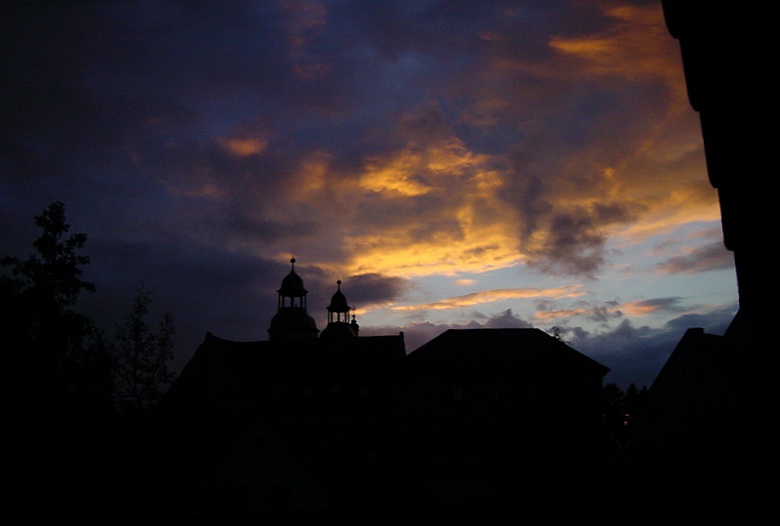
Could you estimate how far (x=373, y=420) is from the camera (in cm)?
5950

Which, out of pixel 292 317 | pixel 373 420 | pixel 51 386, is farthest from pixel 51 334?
pixel 292 317

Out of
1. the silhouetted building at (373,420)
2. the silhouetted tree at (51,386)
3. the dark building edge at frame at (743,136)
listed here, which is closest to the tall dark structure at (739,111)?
the dark building edge at frame at (743,136)

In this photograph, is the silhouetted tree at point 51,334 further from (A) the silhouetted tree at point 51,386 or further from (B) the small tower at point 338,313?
(B) the small tower at point 338,313

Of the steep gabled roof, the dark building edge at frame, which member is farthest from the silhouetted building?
the dark building edge at frame

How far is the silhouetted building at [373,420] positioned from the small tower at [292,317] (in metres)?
0.30

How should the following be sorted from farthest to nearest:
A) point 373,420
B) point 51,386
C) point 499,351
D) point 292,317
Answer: point 292,317 < point 373,420 < point 499,351 < point 51,386

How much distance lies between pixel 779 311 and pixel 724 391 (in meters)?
32.1

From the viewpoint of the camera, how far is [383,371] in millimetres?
64375

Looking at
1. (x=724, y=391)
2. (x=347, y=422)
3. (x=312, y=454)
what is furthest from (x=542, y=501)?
(x=347, y=422)

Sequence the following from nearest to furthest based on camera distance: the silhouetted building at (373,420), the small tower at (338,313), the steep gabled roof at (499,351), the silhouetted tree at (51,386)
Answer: the silhouetted tree at (51,386) < the silhouetted building at (373,420) < the steep gabled roof at (499,351) < the small tower at (338,313)

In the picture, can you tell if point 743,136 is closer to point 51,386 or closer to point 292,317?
point 51,386

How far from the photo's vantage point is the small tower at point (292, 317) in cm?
8650

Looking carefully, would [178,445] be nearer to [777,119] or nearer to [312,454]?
[312,454]

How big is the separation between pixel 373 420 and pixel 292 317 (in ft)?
103
